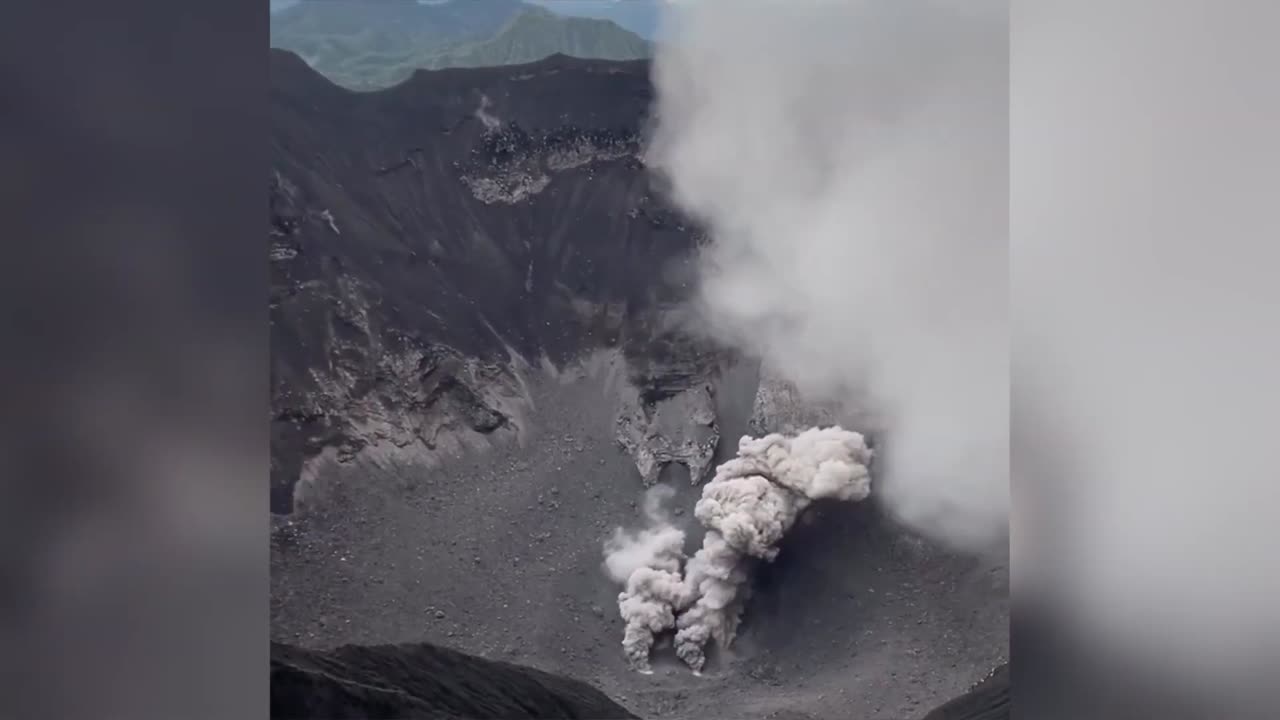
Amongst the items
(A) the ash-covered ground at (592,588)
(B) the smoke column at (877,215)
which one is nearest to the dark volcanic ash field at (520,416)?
(A) the ash-covered ground at (592,588)

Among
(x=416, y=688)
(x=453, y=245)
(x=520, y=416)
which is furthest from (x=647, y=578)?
(x=453, y=245)

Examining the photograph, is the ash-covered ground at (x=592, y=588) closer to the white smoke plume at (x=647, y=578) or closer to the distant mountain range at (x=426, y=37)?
the white smoke plume at (x=647, y=578)

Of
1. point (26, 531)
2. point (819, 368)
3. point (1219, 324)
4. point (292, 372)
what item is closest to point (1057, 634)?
point (1219, 324)

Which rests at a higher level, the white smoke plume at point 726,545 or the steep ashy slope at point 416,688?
the white smoke plume at point 726,545

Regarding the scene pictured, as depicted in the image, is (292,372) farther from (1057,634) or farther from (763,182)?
(1057,634)

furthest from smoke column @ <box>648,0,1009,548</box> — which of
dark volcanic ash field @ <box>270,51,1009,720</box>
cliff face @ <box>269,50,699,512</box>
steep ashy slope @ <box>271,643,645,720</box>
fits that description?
steep ashy slope @ <box>271,643,645,720</box>
